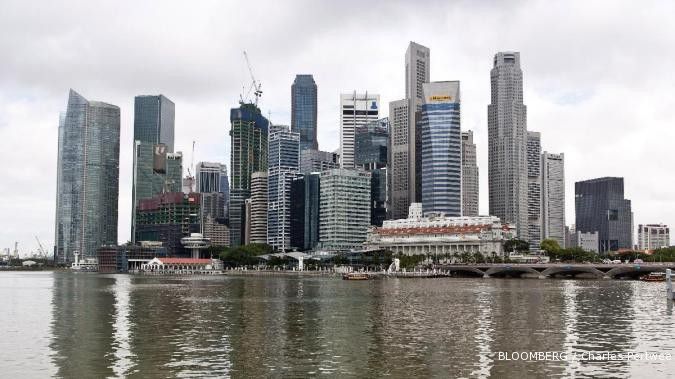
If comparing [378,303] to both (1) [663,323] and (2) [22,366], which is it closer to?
(1) [663,323]

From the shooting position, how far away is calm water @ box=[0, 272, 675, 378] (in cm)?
5572

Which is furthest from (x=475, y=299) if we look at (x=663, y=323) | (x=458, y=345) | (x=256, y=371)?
(x=256, y=371)

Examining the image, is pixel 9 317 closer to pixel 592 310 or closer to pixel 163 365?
pixel 163 365

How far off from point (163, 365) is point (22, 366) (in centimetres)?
1171

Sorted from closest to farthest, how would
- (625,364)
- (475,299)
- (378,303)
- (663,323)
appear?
(625,364)
(663,323)
(378,303)
(475,299)

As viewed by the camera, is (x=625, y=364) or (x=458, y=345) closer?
(x=625, y=364)

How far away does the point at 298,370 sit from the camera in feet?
182

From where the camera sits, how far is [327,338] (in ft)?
243

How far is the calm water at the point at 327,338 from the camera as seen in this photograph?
55719 mm

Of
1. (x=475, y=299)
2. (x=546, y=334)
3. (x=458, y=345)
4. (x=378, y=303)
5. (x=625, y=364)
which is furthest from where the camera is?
(x=475, y=299)

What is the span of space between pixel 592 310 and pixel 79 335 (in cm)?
7195

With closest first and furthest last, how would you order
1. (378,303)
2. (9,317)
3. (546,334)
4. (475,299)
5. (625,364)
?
1. (625,364)
2. (546,334)
3. (9,317)
4. (378,303)
5. (475,299)

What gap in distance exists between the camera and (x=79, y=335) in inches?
3056

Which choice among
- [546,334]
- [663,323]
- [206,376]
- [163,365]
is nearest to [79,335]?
[163,365]
